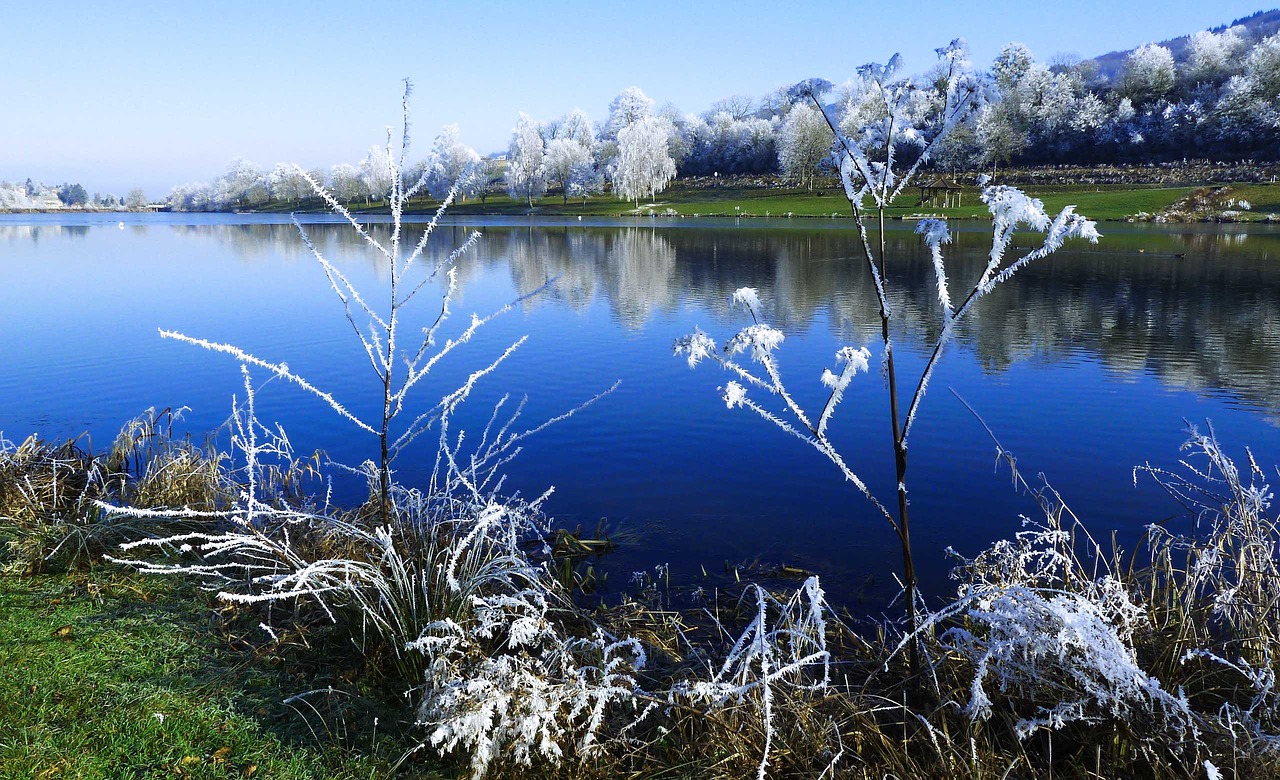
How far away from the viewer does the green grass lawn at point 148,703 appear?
370 cm

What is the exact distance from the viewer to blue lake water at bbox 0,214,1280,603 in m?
8.55

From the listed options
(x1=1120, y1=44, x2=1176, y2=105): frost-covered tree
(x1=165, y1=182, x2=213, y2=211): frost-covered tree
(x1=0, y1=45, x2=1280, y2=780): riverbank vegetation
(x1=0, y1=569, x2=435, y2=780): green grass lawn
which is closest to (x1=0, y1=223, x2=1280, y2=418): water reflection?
(x1=0, y1=45, x2=1280, y2=780): riverbank vegetation

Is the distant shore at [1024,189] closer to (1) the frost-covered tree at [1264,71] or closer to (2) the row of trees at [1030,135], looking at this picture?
(2) the row of trees at [1030,135]

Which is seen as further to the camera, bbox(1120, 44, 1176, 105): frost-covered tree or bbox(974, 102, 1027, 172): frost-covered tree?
bbox(1120, 44, 1176, 105): frost-covered tree

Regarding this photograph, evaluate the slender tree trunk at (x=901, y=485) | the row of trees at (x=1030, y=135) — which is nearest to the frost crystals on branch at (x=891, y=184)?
the slender tree trunk at (x=901, y=485)

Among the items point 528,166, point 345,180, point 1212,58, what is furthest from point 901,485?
point 345,180

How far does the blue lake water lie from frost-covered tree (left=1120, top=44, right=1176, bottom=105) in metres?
61.7

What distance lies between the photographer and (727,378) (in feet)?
48.1

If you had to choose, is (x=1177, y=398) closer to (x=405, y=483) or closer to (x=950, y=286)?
(x=405, y=483)

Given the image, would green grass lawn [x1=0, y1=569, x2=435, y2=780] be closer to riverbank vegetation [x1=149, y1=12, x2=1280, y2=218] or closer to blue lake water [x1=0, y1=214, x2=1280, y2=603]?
blue lake water [x1=0, y1=214, x2=1280, y2=603]

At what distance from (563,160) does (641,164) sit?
14.2m

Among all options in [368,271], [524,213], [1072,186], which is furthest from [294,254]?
[1072,186]

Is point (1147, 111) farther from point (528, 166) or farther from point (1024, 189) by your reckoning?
point (528, 166)

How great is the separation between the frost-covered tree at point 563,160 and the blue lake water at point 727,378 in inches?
2503
